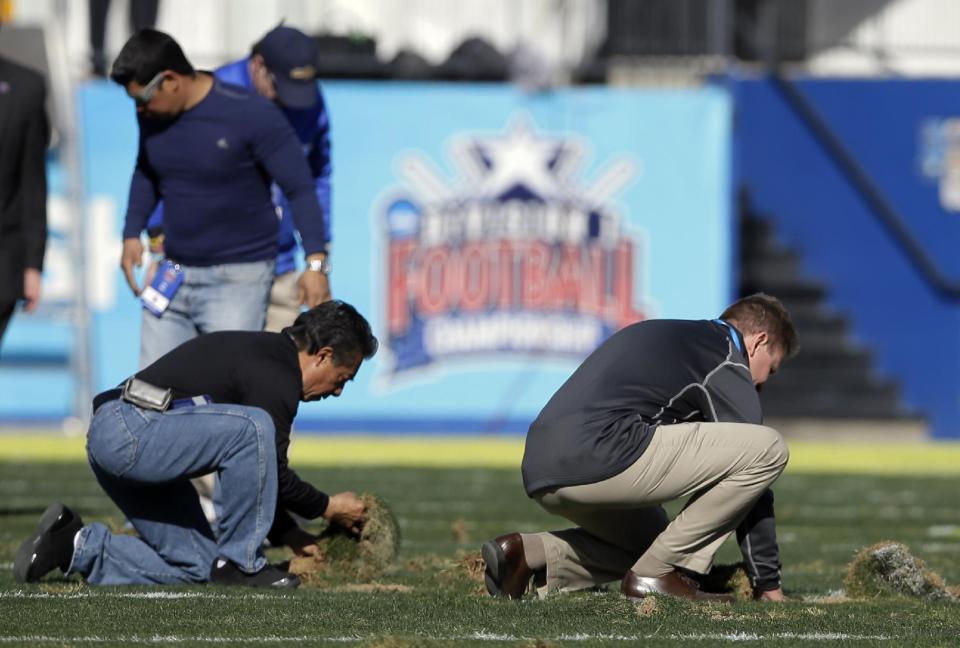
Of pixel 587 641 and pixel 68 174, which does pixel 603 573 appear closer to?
pixel 587 641

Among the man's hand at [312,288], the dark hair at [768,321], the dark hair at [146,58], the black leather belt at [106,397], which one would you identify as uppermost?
the dark hair at [146,58]

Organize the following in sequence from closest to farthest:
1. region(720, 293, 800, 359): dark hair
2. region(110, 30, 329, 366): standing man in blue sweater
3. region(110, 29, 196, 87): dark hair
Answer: region(720, 293, 800, 359): dark hair < region(110, 29, 196, 87): dark hair < region(110, 30, 329, 366): standing man in blue sweater

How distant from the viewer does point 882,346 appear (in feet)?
55.5

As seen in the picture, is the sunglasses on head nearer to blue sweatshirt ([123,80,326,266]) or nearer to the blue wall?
blue sweatshirt ([123,80,326,266])

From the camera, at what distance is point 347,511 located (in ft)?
20.9

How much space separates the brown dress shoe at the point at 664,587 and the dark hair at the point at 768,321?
0.83 meters

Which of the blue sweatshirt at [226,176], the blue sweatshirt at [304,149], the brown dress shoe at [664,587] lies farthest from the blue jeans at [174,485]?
the blue sweatshirt at [304,149]

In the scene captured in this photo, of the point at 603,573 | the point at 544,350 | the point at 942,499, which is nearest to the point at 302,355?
the point at 603,573

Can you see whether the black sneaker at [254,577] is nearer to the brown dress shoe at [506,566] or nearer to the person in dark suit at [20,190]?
the brown dress shoe at [506,566]

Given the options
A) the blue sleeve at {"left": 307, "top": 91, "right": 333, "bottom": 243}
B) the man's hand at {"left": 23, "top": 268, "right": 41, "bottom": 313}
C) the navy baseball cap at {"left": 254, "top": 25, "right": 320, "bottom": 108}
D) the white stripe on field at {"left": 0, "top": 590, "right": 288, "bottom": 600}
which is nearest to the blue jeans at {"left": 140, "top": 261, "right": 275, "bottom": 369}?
the blue sleeve at {"left": 307, "top": 91, "right": 333, "bottom": 243}

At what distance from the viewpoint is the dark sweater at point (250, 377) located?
604 cm

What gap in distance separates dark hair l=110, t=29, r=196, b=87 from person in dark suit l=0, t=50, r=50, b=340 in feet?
4.21

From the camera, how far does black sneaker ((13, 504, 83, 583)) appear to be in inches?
241

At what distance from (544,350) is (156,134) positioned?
27.2ft
